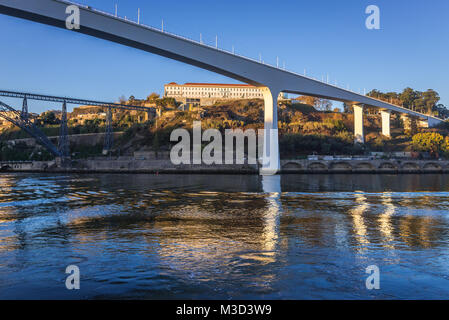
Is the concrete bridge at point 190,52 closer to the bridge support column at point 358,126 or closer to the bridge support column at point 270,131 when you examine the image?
the bridge support column at point 270,131

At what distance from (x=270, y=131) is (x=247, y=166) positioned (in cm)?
932

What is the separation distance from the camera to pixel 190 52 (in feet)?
121

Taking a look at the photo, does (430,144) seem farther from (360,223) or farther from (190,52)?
(360,223)

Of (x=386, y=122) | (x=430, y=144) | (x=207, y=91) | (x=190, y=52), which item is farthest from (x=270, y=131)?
(x=207, y=91)

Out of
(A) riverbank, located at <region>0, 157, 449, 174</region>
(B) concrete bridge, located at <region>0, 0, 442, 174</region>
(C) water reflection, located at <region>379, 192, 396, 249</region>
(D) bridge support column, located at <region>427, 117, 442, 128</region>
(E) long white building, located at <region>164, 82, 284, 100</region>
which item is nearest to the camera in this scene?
(C) water reflection, located at <region>379, 192, 396, 249</region>

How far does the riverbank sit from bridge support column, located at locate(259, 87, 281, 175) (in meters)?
6.04

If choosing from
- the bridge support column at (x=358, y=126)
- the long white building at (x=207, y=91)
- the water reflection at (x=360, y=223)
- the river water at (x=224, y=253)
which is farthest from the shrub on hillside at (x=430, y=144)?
the river water at (x=224, y=253)

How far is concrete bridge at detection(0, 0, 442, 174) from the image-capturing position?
89.5 feet

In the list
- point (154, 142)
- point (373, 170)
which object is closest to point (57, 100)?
point (154, 142)

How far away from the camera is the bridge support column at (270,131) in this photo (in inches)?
1813

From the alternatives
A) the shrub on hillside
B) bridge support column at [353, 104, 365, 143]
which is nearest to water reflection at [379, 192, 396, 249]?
bridge support column at [353, 104, 365, 143]

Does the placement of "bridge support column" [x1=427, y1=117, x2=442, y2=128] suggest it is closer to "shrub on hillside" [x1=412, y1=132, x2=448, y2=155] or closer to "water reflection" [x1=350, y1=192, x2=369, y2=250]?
"shrub on hillside" [x1=412, y1=132, x2=448, y2=155]

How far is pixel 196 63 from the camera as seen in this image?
3822 centimetres

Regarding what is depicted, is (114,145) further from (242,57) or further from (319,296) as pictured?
(319,296)
